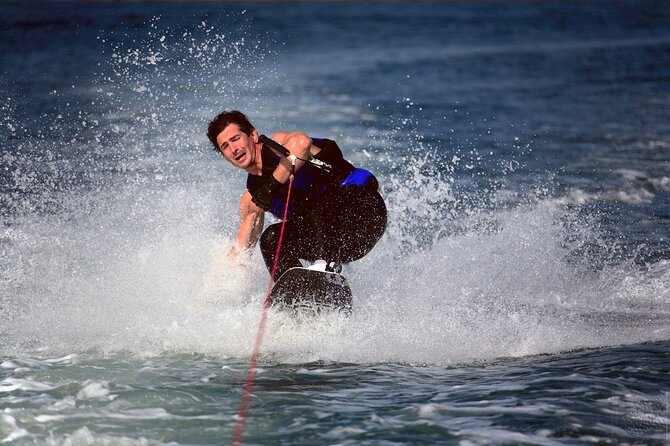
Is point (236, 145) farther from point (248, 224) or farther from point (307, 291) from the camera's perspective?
point (307, 291)

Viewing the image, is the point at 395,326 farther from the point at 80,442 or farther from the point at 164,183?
the point at 164,183

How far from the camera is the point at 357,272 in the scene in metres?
7.23

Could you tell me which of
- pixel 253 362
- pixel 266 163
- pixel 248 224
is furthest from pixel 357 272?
pixel 253 362

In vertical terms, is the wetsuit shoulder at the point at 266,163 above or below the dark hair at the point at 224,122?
below

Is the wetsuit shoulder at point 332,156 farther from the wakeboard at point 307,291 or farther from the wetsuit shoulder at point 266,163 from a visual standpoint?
the wakeboard at point 307,291

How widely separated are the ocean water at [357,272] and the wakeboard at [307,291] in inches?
4.3

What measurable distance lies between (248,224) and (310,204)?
446mm

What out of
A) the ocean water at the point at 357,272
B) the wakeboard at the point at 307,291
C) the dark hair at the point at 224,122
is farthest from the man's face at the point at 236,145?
the ocean water at the point at 357,272

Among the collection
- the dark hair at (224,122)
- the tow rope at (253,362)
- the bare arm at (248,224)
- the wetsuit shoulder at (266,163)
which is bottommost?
the tow rope at (253,362)

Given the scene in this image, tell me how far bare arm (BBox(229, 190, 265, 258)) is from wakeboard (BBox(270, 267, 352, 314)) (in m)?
0.44

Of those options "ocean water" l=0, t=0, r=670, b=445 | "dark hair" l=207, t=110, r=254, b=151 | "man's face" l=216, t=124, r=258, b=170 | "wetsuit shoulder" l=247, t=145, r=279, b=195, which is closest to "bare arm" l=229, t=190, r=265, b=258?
"ocean water" l=0, t=0, r=670, b=445

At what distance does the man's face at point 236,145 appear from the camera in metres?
5.29

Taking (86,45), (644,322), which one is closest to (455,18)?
(86,45)

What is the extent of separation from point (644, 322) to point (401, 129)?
27.2 ft
